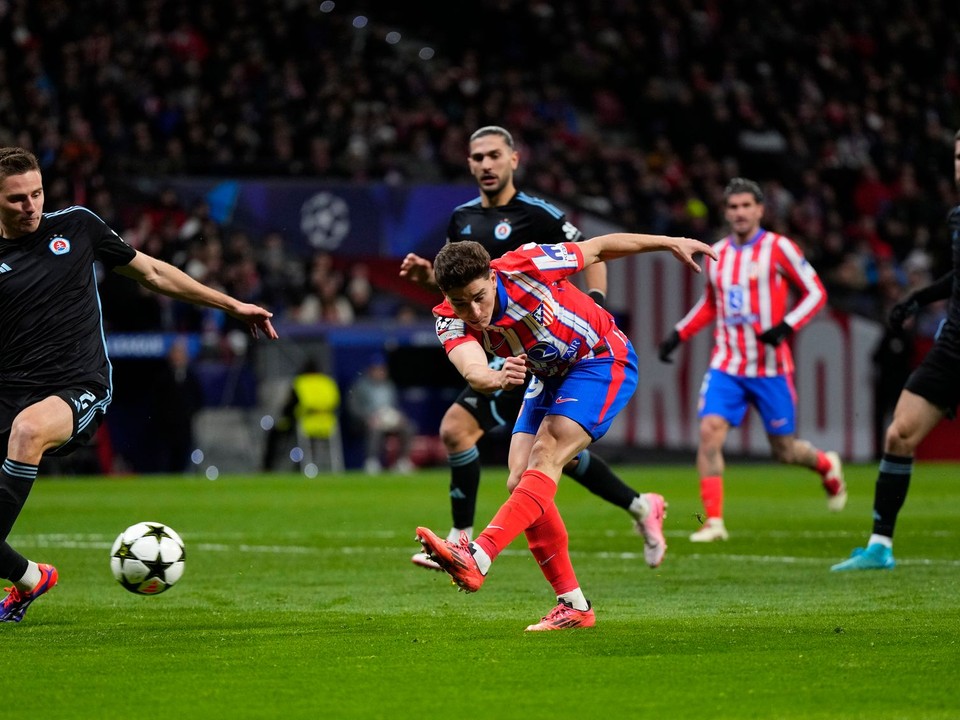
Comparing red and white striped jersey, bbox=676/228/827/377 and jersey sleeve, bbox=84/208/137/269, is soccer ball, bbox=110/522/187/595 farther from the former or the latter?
red and white striped jersey, bbox=676/228/827/377

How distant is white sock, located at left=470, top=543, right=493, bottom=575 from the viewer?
20.6 ft

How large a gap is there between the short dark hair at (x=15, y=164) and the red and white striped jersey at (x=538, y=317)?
6.47 feet

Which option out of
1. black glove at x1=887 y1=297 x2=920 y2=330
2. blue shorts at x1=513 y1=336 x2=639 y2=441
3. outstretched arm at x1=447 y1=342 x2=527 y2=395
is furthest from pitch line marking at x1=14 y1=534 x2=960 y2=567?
outstretched arm at x1=447 y1=342 x2=527 y2=395

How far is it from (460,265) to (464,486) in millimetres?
3503

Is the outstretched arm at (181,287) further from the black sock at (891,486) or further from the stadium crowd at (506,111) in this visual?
the stadium crowd at (506,111)

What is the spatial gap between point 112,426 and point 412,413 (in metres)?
4.38

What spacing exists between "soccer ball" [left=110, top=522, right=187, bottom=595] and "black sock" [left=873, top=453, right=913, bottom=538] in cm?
410

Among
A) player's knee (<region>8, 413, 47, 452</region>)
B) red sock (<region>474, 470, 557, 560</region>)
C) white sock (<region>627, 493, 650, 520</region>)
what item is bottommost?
white sock (<region>627, 493, 650, 520</region>)

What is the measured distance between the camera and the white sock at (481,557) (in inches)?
247

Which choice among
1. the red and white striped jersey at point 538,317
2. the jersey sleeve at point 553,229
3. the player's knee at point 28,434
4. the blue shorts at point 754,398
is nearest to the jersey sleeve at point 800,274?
the blue shorts at point 754,398

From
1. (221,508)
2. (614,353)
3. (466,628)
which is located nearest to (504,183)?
(614,353)

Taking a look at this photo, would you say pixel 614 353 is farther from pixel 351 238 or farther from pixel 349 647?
pixel 351 238

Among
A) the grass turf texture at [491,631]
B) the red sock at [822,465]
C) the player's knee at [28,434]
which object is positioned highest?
the player's knee at [28,434]

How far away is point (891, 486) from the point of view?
923cm
